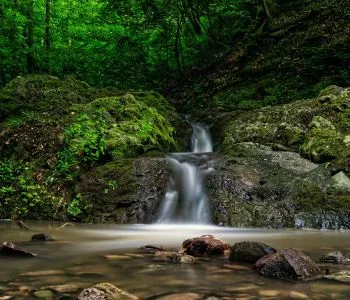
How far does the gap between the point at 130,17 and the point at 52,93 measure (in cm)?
969

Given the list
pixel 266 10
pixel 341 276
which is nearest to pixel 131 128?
pixel 341 276

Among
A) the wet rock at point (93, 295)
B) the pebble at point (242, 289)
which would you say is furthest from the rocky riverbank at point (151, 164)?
the wet rock at point (93, 295)

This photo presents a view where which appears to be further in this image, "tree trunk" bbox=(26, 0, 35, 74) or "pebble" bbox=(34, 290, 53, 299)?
"tree trunk" bbox=(26, 0, 35, 74)

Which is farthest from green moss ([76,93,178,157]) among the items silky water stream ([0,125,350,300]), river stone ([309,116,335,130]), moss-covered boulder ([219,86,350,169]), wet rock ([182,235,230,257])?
wet rock ([182,235,230,257])

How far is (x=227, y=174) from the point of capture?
830 centimetres

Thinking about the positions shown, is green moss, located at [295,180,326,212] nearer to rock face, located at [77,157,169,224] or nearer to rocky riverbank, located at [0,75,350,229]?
rocky riverbank, located at [0,75,350,229]

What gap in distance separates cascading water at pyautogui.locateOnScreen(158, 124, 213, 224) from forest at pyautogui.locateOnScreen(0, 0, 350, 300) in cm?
3

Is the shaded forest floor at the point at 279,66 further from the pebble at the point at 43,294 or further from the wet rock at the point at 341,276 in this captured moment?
the pebble at the point at 43,294

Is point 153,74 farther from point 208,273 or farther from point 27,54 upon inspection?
point 208,273

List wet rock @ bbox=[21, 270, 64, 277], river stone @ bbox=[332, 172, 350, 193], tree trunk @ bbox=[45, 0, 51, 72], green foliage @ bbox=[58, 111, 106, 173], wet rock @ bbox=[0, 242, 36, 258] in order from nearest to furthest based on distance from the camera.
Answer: wet rock @ bbox=[21, 270, 64, 277] < wet rock @ bbox=[0, 242, 36, 258] < river stone @ bbox=[332, 172, 350, 193] < green foliage @ bbox=[58, 111, 106, 173] < tree trunk @ bbox=[45, 0, 51, 72]

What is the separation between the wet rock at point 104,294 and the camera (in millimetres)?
2709

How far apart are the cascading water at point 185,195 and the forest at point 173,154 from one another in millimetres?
34

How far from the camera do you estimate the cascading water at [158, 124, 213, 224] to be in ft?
25.7

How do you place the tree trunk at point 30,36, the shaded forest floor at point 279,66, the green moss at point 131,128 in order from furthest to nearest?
the tree trunk at point 30,36
the shaded forest floor at point 279,66
the green moss at point 131,128
